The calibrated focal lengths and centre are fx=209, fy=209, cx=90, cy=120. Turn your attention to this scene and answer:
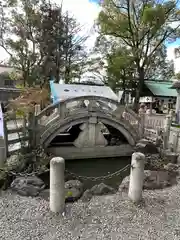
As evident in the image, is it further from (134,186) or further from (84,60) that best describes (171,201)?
(84,60)

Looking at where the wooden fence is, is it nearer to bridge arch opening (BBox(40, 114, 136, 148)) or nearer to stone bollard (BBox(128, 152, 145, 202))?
bridge arch opening (BBox(40, 114, 136, 148))

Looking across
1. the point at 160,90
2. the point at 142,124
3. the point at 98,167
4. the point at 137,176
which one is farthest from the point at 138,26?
the point at 137,176

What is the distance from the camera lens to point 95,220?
4305mm

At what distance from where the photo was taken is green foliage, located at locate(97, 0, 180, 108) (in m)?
20.2

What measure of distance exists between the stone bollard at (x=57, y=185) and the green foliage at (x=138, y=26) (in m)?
18.6

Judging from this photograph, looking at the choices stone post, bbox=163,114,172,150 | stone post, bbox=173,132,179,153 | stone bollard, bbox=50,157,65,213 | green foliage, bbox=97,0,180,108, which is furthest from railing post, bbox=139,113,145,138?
green foliage, bbox=97,0,180,108

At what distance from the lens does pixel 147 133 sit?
11469 millimetres

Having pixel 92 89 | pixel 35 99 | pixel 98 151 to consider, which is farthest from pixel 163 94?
pixel 35 99

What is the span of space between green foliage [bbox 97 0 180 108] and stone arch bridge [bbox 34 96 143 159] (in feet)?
39.6

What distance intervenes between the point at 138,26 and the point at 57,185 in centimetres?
2089

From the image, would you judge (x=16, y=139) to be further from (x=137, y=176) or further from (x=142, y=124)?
(x=142, y=124)

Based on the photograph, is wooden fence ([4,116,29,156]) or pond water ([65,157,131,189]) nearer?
wooden fence ([4,116,29,156])

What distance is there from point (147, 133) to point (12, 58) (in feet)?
50.3

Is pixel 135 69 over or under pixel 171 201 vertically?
over
